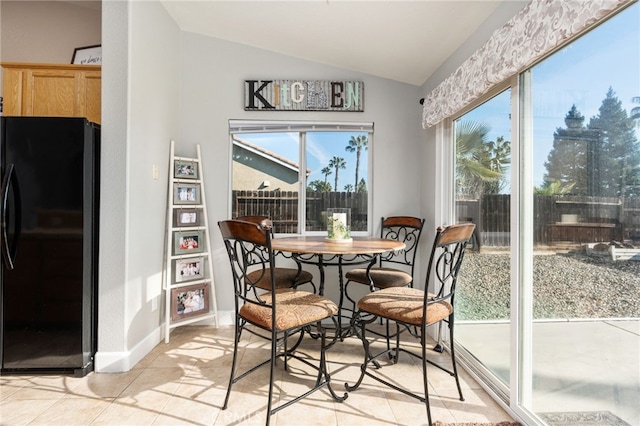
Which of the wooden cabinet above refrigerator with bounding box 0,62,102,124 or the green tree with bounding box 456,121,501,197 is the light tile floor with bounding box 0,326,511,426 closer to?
the green tree with bounding box 456,121,501,197

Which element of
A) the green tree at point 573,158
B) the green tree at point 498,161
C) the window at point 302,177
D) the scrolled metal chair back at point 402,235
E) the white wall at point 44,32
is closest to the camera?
the green tree at point 573,158

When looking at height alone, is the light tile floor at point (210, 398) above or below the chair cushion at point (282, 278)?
below

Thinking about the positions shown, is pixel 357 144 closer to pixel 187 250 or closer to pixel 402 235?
pixel 402 235

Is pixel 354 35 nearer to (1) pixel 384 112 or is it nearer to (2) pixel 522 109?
(1) pixel 384 112

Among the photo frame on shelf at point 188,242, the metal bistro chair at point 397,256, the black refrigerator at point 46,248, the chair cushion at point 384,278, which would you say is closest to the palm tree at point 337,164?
the metal bistro chair at point 397,256

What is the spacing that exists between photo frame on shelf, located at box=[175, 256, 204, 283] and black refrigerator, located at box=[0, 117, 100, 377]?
2.40 ft

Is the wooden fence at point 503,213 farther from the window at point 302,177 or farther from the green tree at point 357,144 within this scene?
the green tree at point 357,144

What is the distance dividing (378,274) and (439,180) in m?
0.98

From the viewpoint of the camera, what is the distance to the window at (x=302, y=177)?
3.04 m

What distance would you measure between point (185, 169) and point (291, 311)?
5.93 ft

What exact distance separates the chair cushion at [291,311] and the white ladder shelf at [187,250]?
119 centimetres

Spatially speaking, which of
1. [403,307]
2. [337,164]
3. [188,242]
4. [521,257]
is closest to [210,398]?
[403,307]

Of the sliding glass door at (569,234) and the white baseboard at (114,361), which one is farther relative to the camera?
the white baseboard at (114,361)

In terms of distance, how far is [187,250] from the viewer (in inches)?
107
